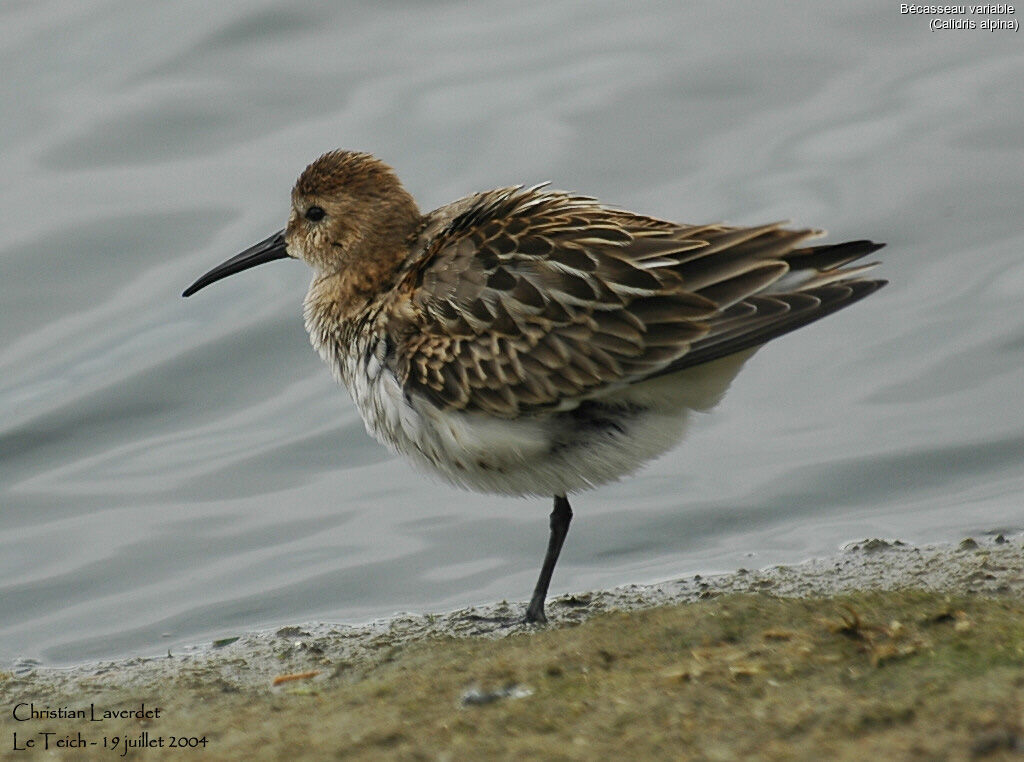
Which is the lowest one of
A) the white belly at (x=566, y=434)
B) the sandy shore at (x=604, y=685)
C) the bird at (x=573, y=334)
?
the sandy shore at (x=604, y=685)

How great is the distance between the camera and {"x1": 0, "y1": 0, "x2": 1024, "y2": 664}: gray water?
922 cm

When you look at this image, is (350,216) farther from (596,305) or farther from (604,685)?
(604,685)

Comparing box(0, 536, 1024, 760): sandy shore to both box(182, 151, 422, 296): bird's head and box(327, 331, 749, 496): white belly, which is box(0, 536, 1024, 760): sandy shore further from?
box(182, 151, 422, 296): bird's head

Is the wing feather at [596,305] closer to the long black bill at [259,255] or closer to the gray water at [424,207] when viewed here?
the long black bill at [259,255]

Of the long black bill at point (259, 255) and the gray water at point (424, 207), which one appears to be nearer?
the long black bill at point (259, 255)

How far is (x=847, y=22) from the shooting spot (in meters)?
14.1

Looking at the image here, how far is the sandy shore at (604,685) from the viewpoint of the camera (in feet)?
15.5

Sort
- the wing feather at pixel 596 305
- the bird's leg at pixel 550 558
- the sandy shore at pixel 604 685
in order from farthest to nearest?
the bird's leg at pixel 550 558, the wing feather at pixel 596 305, the sandy shore at pixel 604 685

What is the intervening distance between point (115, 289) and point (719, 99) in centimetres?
544

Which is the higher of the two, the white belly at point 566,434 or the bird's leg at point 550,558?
the white belly at point 566,434

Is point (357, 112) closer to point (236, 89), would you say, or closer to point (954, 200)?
point (236, 89)

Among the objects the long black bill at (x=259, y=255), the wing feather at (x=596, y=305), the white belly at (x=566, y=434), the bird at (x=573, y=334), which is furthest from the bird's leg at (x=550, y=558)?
the long black bill at (x=259, y=255)

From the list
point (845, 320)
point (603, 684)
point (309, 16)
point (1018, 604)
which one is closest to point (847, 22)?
point (845, 320)

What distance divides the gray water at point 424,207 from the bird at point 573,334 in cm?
176
